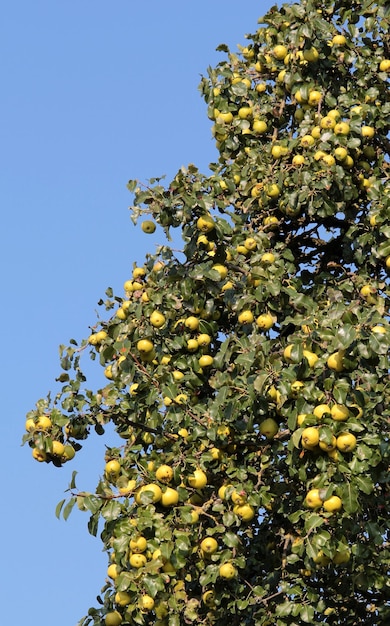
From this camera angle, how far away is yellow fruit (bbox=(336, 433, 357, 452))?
6.97 meters

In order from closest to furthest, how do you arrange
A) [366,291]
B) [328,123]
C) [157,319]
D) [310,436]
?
1. [310,436]
2. [157,319]
3. [366,291]
4. [328,123]

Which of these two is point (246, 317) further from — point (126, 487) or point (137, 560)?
point (137, 560)

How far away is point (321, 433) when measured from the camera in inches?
273

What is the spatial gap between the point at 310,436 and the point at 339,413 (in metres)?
0.24

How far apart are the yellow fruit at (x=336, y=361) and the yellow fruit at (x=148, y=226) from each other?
2.17m

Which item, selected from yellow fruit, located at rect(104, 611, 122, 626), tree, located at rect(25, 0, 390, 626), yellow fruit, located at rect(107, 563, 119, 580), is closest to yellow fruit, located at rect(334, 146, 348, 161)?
tree, located at rect(25, 0, 390, 626)

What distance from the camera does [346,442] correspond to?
6969 millimetres

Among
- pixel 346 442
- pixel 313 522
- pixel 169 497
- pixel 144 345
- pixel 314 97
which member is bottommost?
pixel 313 522

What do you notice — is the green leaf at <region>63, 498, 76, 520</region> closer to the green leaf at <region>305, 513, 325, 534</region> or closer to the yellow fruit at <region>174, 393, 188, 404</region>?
the yellow fruit at <region>174, 393, 188, 404</region>

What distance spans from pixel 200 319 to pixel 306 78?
263cm

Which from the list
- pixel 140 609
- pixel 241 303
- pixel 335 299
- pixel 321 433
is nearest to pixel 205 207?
pixel 241 303

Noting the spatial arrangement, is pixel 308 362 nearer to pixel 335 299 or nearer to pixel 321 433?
pixel 321 433

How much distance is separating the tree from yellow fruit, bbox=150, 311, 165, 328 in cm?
3

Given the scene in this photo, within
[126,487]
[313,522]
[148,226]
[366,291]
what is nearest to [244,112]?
[148,226]
